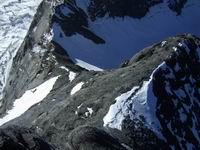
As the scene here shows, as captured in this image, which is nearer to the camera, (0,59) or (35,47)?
(35,47)

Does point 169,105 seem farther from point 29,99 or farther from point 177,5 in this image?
point 177,5

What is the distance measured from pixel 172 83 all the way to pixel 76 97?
27.2 ft

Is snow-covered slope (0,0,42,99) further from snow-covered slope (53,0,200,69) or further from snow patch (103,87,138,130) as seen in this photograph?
snow patch (103,87,138,130)

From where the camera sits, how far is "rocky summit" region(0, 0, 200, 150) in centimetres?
5003

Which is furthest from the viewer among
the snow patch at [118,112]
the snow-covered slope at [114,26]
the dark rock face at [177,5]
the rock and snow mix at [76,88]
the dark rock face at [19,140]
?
the dark rock face at [177,5]

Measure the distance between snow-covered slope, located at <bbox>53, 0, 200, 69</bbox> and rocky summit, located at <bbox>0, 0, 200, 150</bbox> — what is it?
0.23 m

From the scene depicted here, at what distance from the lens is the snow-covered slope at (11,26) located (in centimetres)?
11379

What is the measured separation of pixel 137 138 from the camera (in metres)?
50.4

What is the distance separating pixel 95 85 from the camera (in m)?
62.5

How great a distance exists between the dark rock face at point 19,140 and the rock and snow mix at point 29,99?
124 feet

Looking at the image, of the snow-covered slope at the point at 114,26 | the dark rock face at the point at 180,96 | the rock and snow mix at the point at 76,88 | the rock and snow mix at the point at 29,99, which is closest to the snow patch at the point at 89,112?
the dark rock face at the point at 180,96

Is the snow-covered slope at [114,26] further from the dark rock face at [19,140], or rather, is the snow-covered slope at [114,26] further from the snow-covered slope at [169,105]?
the dark rock face at [19,140]

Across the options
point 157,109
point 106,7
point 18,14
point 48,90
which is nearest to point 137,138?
point 157,109

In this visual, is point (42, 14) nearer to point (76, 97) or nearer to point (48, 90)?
point (48, 90)
